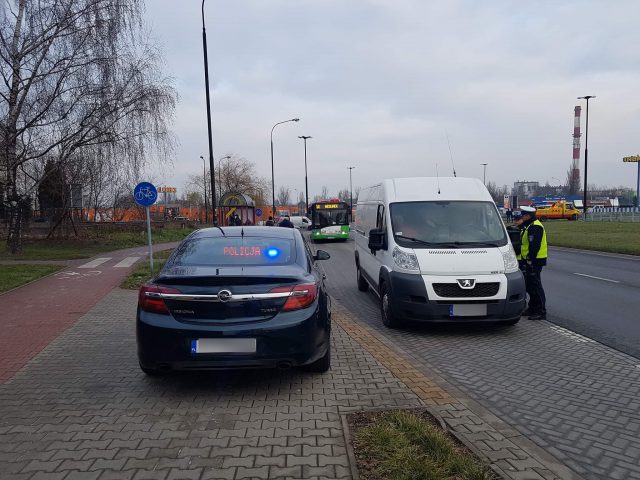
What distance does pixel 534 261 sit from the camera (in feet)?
25.8

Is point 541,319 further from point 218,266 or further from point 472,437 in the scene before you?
point 218,266

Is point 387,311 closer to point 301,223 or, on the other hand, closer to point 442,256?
point 442,256

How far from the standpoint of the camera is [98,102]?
19.8m

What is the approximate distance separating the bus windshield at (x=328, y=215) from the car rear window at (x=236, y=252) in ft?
79.7

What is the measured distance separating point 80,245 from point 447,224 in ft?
71.5

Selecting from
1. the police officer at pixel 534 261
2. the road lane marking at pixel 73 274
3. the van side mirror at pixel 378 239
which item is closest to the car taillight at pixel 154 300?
the van side mirror at pixel 378 239

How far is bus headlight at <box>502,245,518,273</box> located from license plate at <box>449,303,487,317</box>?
0.61 meters

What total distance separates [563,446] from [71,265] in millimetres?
16585

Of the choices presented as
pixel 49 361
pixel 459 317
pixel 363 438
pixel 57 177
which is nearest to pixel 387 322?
pixel 459 317

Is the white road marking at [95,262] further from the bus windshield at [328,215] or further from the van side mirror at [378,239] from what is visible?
the bus windshield at [328,215]

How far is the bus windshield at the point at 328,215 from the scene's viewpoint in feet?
98.5

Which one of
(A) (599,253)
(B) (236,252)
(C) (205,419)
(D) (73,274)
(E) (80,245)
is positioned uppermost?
(B) (236,252)

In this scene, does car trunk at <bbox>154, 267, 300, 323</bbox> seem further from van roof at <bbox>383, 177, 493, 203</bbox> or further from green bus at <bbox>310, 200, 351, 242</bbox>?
green bus at <bbox>310, 200, 351, 242</bbox>

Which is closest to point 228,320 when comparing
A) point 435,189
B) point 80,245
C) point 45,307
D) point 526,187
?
point 435,189
